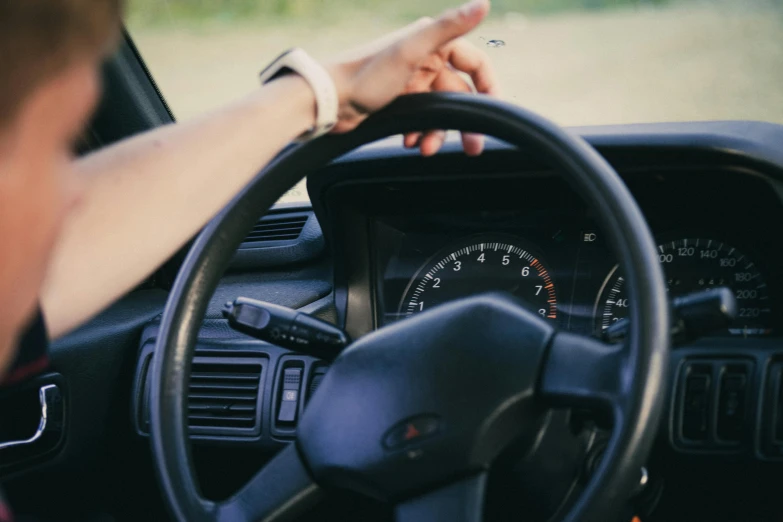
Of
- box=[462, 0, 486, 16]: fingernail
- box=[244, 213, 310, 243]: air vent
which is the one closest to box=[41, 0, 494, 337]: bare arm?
box=[462, 0, 486, 16]: fingernail

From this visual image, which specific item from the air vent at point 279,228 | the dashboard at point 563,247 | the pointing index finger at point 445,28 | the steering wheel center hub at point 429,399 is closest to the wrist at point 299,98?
the pointing index finger at point 445,28

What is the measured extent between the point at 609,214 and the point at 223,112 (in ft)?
1.64

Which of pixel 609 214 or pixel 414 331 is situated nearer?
pixel 609 214

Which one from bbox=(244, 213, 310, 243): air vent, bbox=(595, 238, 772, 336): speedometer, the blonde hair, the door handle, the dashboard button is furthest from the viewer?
bbox=(244, 213, 310, 243): air vent

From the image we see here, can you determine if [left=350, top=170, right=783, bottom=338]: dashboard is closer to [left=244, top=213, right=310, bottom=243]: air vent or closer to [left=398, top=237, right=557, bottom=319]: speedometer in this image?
[left=398, top=237, right=557, bottom=319]: speedometer

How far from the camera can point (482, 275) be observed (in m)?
1.84

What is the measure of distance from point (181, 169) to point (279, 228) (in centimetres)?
107

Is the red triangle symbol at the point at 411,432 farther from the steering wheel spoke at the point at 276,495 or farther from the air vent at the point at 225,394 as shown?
the air vent at the point at 225,394

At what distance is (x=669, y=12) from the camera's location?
233 cm

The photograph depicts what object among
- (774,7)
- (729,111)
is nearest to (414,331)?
(729,111)

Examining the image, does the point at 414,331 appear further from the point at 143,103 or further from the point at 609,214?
the point at 143,103

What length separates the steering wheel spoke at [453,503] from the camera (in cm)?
103

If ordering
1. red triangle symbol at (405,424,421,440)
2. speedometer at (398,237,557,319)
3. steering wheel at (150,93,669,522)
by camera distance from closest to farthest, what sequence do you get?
steering wheel at (150,93,669,522) < red triangle symbol at (405,424,421,440) < speedometer at (398,237,557,319)

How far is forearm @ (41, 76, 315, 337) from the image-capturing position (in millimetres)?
1099
